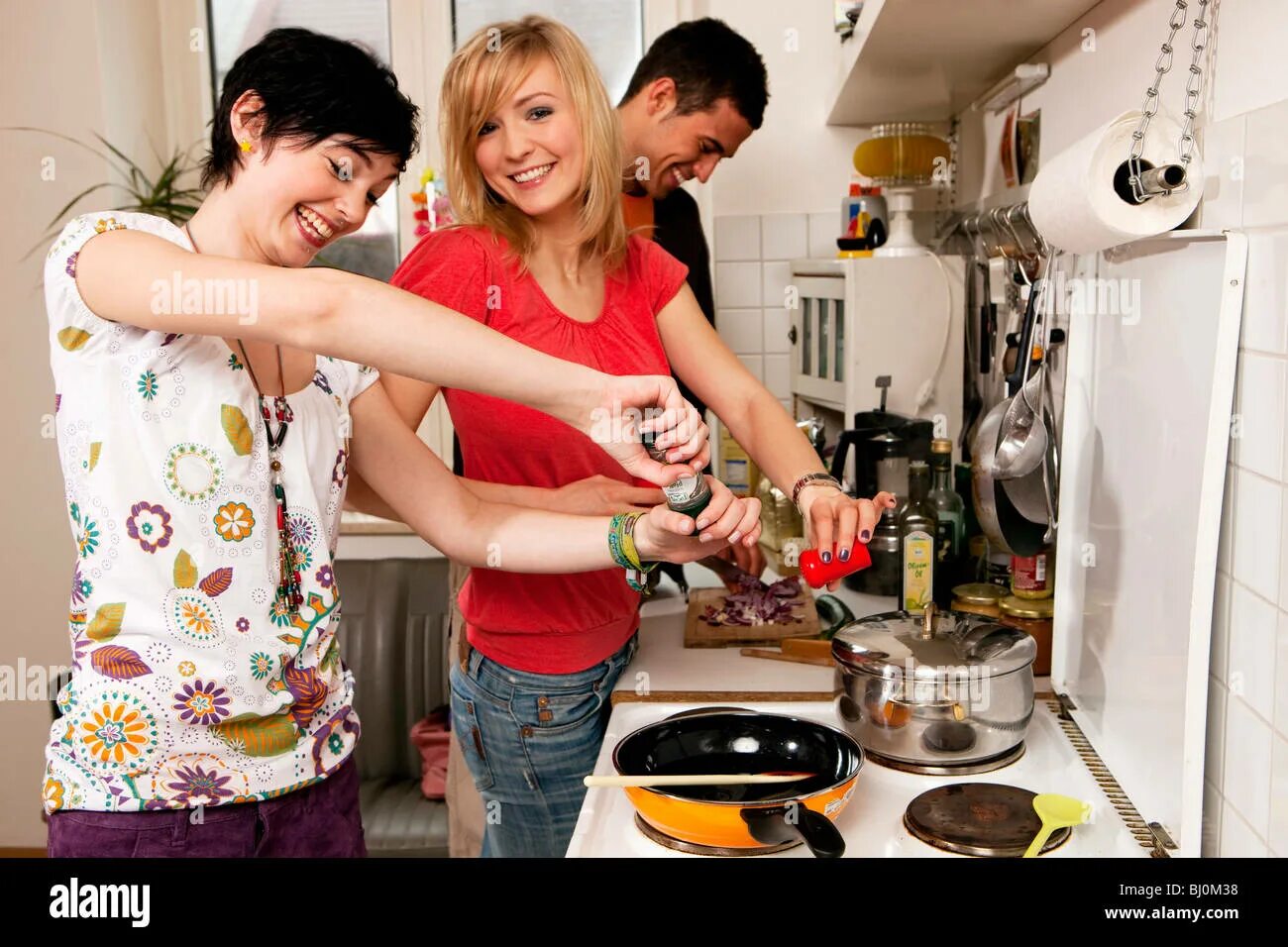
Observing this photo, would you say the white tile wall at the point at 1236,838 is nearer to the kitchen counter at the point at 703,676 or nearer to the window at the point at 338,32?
the kitchen counter at the point at 703,676

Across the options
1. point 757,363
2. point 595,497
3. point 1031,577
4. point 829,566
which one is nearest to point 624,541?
point 595,497

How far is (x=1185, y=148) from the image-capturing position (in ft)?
3.33

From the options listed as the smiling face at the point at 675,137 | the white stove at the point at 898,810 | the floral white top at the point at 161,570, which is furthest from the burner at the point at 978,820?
the smiling face at the point at 675,137

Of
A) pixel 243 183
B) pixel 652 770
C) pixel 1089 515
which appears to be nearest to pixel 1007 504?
pixel 1089 515

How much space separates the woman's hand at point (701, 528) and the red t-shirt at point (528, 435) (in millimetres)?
188

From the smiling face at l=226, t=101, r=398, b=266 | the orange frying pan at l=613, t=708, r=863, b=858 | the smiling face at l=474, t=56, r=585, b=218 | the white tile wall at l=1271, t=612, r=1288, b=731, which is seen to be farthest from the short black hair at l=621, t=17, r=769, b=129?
the white tile wall at l=1271, t=612, r=1288, b=731

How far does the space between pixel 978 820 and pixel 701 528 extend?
0.36 metres

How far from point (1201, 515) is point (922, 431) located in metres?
1.07

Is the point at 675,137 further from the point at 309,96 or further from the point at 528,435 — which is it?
the point at 309,96

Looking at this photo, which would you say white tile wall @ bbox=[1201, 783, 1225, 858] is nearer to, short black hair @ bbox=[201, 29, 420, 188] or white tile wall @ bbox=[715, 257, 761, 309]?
short black hair @ bbox=[201, 29, 420, 188]

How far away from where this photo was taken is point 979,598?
1.50 metres

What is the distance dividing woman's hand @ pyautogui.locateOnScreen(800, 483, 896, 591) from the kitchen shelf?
623 mm

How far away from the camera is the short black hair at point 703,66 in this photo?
1.93 metres

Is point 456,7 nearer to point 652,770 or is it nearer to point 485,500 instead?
point 485,500
